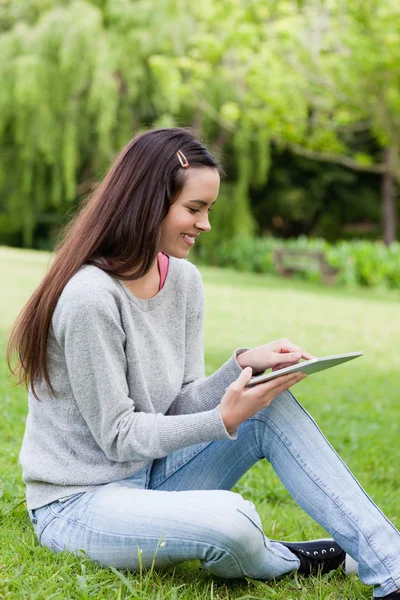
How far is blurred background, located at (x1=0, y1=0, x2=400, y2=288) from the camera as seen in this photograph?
47.6 ft

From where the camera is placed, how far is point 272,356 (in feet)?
8.36

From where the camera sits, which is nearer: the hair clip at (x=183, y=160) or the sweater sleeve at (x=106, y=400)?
the sweater sleeve at (x=106, y=400)

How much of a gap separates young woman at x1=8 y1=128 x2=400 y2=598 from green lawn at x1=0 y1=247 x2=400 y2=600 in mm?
77

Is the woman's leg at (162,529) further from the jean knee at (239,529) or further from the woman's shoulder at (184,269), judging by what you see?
the woman's shoulder at (184,269)

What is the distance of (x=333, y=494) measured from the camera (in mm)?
2326

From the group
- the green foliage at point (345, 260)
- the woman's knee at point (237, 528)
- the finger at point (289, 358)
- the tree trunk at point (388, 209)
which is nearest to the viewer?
the woman's knee at point (237, 528)

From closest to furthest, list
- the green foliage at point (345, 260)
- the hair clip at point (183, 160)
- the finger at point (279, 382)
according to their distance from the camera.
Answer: the finger at point (279, 382) < the hair clip at point (183, 160) < the green foliage at point (345, 260)

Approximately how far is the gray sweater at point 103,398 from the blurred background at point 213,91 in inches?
427

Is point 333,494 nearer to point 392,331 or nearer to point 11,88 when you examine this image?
point 392,331

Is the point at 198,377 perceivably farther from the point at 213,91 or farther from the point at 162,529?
the point at 213,91

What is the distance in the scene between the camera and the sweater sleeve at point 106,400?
221cm

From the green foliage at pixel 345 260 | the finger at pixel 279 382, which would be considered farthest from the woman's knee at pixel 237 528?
the green foliage at pixel 345 260

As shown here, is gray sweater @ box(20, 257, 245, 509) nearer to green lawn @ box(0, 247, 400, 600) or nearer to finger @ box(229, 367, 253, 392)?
finger @ box(229, 367, 253, 392)

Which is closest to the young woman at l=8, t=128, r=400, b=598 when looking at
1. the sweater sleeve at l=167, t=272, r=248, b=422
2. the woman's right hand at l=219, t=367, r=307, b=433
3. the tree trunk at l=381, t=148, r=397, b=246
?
the woman's right hand at l=219, t=367, r=307, b=433
